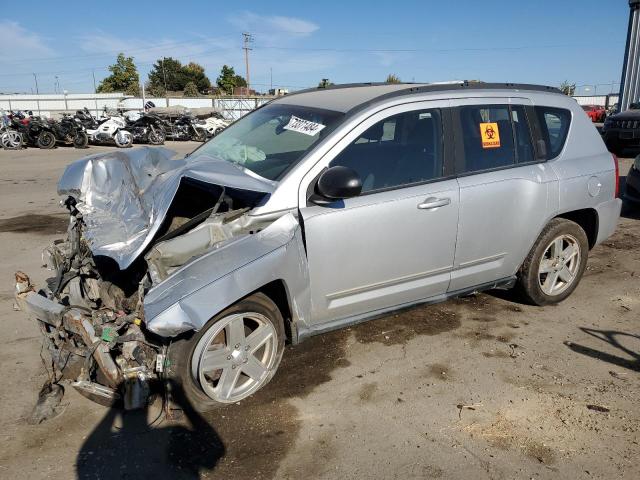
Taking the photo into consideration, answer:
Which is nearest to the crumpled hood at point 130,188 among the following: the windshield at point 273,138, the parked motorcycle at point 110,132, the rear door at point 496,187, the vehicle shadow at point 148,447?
the windshield at point 273,138

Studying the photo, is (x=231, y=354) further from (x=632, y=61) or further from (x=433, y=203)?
(x=632, y=61)

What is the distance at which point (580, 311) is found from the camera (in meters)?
4.53

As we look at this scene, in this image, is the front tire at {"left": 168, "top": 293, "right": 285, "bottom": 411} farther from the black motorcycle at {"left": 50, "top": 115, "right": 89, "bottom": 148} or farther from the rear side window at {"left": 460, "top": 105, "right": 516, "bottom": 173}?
the black motorcycle at {"left": 50, "top": 115, "right": 89, "bottom": 148}

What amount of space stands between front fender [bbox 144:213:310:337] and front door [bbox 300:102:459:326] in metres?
0.12

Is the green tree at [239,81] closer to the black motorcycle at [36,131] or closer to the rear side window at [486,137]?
the black motorcycle at [36,131]

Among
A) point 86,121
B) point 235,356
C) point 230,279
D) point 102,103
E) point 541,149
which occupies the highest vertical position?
point 102,103

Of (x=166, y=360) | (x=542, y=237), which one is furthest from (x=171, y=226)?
(x=542, y=237)

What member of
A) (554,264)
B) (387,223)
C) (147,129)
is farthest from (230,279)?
(147,129)

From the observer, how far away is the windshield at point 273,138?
3383 mm

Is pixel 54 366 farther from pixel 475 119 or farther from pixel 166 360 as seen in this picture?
pixel 475 119

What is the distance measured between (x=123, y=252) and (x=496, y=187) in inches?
104

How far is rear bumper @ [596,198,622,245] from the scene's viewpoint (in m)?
4.57

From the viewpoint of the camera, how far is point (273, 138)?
3738 millimetres

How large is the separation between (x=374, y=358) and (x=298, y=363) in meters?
0.55
